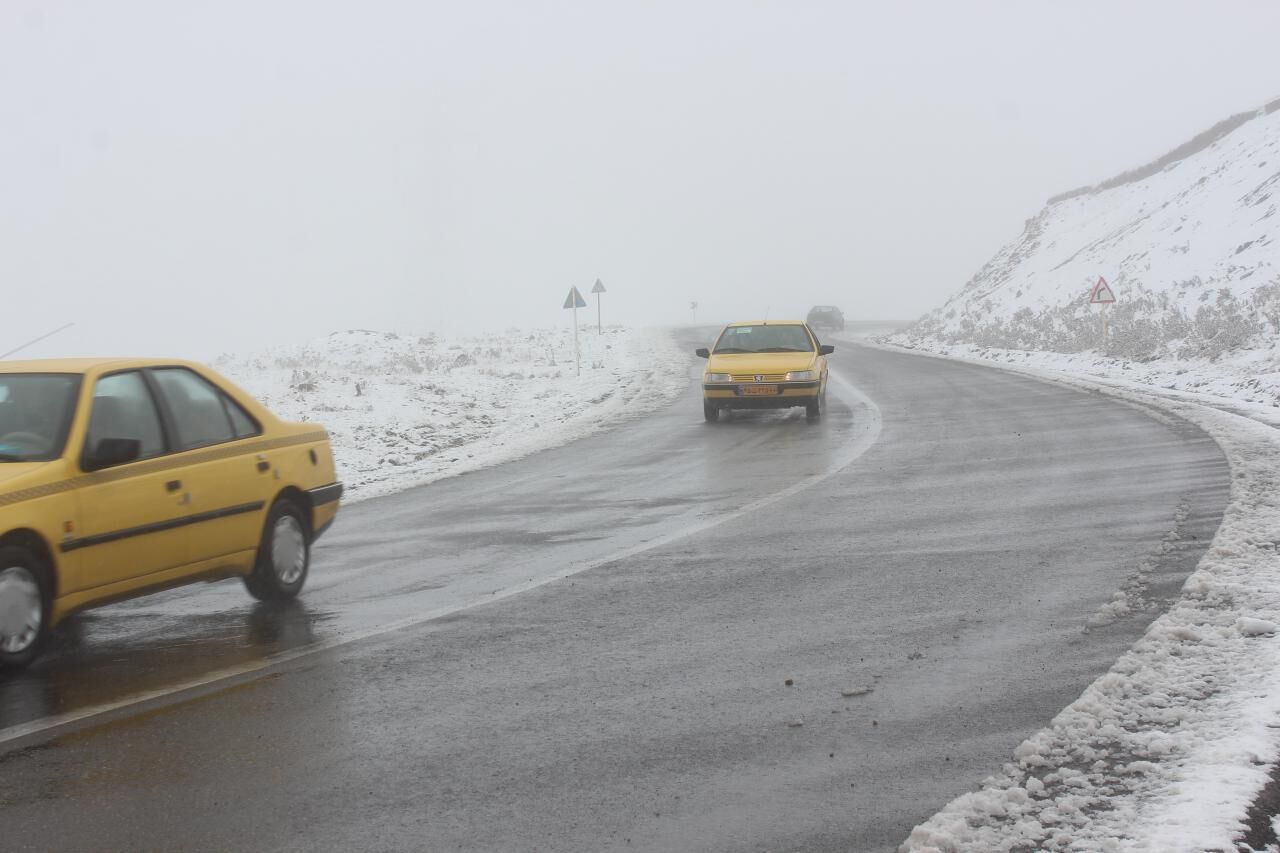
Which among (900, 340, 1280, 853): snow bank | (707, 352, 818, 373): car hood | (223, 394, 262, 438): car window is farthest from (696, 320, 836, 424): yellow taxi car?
(900, 340, 1280, 853): snow bank

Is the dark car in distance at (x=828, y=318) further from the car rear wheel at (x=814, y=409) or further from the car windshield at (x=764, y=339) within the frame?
the car rear wheel at (x=814, y=409)

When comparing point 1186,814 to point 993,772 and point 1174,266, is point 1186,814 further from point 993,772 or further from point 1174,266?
point 1174,266

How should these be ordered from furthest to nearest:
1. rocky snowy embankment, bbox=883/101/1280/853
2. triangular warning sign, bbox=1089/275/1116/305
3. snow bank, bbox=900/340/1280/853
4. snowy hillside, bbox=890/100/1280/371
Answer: snowy hillside, bbox=890/100/1280/371, triangular warning sign, bbox=1089/275/1116/305, rocky snowy embankment, bbox=883/101/1280/853, snow bank, bbox=900/340/1280/853

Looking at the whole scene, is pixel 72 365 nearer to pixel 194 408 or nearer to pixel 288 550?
pixel 194 408

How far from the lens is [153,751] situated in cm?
474

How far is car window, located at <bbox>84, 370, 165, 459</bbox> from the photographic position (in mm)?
6523

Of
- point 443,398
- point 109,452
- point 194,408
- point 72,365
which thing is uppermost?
point 72,365

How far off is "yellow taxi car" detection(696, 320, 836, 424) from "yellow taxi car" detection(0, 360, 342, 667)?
1138 centimetres

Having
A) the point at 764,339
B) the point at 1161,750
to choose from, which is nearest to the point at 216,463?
the point at 1161,750

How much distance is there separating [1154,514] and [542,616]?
4.99 meters

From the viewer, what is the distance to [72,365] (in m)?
6.78

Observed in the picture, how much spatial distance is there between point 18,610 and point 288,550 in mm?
2011

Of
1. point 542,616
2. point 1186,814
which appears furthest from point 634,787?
point 542,616

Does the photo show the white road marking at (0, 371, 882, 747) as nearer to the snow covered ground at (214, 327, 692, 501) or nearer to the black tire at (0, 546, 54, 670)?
the black tire at (0, 546, 54, 670)
